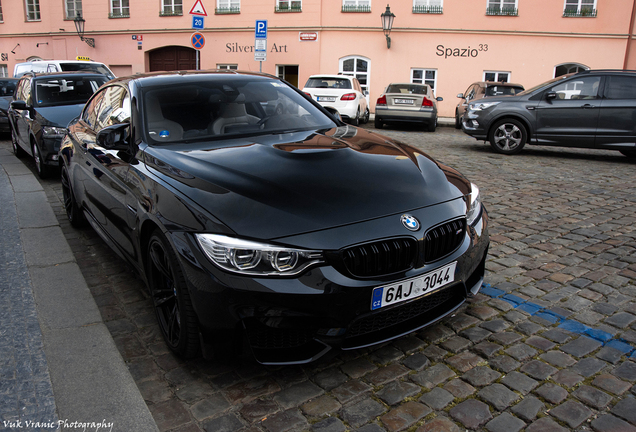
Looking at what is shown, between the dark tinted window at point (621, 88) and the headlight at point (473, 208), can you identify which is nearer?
the headlight at point (473, 208)

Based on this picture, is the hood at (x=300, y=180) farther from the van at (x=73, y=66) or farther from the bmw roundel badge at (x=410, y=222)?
the van at (x=73, y=66)

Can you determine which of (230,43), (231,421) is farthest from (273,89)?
(230,43)

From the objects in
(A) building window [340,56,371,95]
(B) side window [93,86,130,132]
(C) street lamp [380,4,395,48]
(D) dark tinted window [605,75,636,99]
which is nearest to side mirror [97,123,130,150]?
(B) side window [93,86,130,132]

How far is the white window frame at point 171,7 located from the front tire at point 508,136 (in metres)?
19.9

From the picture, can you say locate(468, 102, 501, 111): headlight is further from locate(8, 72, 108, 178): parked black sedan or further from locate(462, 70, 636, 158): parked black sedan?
locate(8, 72, 108, 178): parked black sedan

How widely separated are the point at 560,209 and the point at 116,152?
4871 mm

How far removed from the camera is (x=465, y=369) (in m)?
2.81

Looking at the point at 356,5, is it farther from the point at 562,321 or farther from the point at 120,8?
the point at 562,321

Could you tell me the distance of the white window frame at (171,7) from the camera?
85.0 feet

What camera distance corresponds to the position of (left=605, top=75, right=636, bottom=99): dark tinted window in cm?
996

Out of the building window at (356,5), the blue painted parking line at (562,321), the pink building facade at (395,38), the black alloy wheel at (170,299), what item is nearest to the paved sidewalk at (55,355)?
the black alloy wheel at (170,299)

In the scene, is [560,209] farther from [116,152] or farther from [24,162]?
[24,162]

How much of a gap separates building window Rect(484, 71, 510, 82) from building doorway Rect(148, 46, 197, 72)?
1391 cm

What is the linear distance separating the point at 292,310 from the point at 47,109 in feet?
24.8
